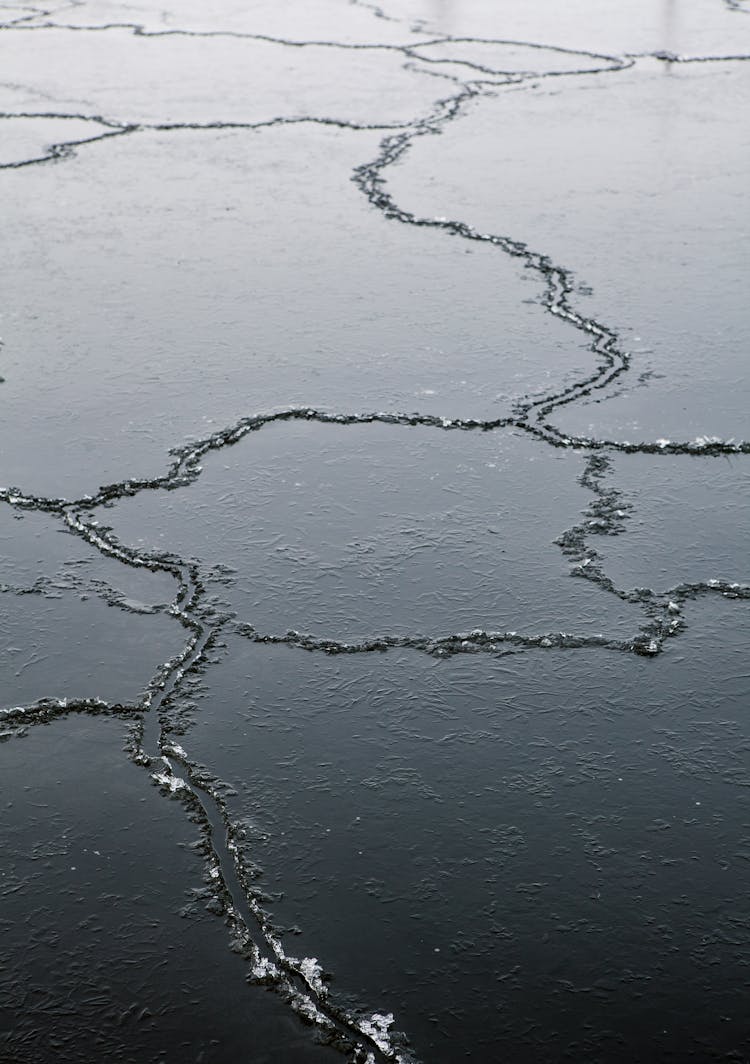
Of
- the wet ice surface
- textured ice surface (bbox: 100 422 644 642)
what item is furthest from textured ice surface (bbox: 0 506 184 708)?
textured ice surface (bbox: 100 422 644 642)

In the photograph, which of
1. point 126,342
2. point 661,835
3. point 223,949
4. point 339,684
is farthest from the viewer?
point 126,342

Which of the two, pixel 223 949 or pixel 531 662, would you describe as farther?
pixel 531 662

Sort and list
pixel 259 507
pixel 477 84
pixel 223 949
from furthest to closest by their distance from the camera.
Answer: pixel 477 84 < pixel 259 507 < pixel 223 949

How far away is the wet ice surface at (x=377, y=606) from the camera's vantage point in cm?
214

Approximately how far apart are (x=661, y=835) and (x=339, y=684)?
79 centimetres

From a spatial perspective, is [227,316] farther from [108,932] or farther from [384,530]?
[108,932]

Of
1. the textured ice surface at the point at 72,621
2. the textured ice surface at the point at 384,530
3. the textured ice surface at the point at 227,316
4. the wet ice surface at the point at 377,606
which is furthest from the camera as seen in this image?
the textured ice surface at the point at 227,316

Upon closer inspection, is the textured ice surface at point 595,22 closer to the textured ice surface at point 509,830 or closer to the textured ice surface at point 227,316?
the textured ice surface at point 227,316

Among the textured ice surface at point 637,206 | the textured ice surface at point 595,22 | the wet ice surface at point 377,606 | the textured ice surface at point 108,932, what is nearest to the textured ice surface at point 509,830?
the wet ice surface at point 377,606

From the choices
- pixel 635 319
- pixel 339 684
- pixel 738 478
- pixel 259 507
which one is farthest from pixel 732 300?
pixel 339 684

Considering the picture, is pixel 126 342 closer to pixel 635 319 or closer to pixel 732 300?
pixel 635 319

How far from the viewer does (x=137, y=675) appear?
2.86 meters

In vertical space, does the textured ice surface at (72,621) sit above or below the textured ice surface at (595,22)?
below

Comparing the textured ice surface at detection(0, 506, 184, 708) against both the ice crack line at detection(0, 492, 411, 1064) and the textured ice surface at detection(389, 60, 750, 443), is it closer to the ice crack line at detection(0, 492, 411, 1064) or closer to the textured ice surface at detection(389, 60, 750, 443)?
the ice crack line at detection(0, 492, 411, 1064)
